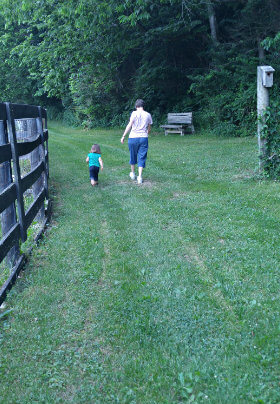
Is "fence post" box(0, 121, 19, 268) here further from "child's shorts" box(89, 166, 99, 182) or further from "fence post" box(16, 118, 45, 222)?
"child's shorts" box(89, 166, 99, 182)

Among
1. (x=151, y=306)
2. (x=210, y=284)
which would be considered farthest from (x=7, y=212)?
(x=210, y=284)

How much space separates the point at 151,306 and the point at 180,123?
1770 centimetres

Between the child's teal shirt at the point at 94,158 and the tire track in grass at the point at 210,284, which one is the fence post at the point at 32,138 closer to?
the child's teal shirt at the point at 94,158

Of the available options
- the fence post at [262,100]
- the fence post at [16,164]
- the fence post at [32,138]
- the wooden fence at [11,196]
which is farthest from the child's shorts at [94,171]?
the fence post at [16,164]

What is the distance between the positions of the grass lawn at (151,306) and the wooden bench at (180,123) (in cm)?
1284

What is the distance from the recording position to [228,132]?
18562mm

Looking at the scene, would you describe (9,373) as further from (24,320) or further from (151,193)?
(151,193)

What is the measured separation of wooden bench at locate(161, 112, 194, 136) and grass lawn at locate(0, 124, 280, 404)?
12842 mm

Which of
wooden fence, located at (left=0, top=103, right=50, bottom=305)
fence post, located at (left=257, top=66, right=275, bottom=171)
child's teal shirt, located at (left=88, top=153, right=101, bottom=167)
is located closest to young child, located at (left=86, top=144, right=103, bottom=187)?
child's teal shirt, located at (left=88, top=153, right=101, bottom=167)

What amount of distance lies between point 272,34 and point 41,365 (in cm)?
1831

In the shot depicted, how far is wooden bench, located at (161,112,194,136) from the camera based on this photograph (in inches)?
806

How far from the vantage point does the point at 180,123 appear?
69.1 ft

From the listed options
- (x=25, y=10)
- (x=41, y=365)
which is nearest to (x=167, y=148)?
(x=25, y=10)

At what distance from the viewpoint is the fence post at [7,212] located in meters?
4.89
